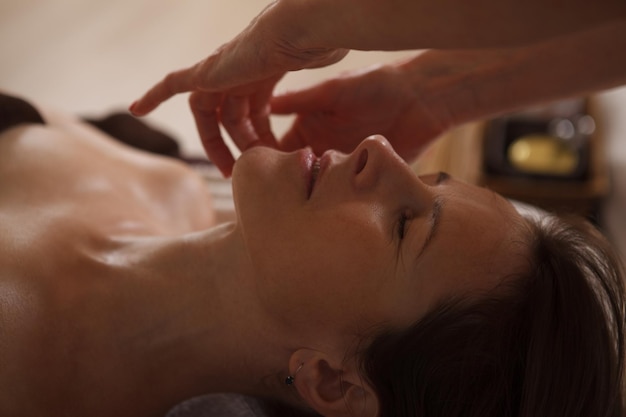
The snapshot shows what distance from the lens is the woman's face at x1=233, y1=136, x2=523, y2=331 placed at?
1.14 metres

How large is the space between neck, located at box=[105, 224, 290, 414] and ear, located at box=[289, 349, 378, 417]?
0.13 ft

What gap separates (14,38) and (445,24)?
2.60m

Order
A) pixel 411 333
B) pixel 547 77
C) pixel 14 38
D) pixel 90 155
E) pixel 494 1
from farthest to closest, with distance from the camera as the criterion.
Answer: pixel 14 38 → pixel 90 155 → pixel 547 77 → pixel 411 333 → pixel 494 1

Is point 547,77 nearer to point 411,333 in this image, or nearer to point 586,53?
point 586,53

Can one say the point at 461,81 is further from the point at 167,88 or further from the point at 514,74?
the point at 167,88

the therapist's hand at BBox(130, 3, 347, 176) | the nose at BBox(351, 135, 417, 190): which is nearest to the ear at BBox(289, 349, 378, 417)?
the nose at BBox(351, 135, 417, 190)

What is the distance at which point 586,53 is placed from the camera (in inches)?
55.0

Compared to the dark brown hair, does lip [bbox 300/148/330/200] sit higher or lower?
higher

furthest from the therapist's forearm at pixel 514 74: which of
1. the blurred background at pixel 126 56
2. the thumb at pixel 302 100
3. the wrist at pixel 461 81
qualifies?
the blurred background at pixel 126 56

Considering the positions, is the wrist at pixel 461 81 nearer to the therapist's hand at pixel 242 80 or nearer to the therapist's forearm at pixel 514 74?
the therapist's forearm at pixel 514 74

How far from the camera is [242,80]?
3.74 feet

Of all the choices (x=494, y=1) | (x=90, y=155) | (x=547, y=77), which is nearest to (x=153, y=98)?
(x=90, y=155)

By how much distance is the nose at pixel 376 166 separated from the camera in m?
1.17

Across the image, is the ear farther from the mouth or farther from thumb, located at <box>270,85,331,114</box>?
thumb, located at <box>270,85,331,114</box>
